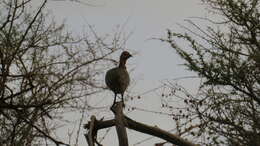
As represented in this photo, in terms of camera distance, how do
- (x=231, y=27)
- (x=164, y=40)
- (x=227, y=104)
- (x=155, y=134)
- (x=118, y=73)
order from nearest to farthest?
(x=155, y=134)
(x=118, y=73)
(x=227, y=104)
(x=231, y=27)
(x=164, y=40)

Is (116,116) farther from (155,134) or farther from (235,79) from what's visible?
(235,79)

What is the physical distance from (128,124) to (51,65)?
18.5 feet

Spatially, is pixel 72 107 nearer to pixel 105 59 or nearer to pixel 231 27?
pixel 105 59

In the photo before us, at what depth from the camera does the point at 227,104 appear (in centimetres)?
554

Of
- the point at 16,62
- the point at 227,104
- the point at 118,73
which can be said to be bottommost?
the point at 227,104

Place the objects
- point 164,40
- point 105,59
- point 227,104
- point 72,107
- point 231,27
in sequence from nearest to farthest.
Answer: point 227,104 → point 231,27 → point 164,40 → point 72,107 → point 105,59

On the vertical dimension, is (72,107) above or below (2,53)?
below

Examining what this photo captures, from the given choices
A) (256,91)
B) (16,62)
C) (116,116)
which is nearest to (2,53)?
(16,62)

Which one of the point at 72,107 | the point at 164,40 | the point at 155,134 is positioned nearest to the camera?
the point at 155,134

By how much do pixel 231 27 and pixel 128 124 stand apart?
192 inches

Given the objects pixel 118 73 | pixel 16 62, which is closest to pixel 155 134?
pixel 118 73

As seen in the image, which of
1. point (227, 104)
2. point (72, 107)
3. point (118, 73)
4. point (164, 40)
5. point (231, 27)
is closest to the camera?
point (118, 73)

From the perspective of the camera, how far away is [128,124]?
1.35 meters

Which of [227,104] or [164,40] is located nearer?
[227,104]
